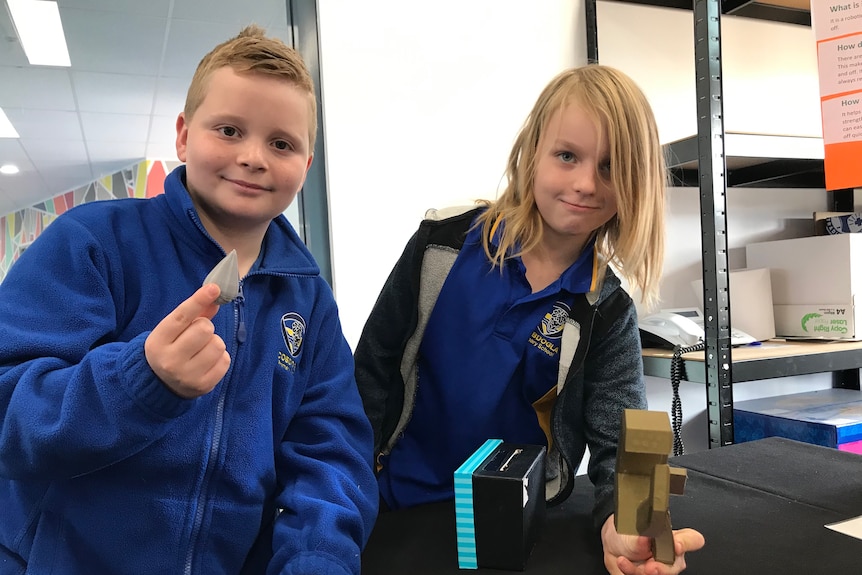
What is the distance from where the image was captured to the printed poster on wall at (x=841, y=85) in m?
0.82

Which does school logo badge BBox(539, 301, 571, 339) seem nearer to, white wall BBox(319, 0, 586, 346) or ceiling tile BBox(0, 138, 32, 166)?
white wall BBox(319, 0, 586, 346)

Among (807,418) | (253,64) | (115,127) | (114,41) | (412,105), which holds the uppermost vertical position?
(114,41)

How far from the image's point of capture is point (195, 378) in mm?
474

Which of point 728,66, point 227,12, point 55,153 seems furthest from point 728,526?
point 55,153

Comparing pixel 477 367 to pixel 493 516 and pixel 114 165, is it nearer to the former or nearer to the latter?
pixel 493 516

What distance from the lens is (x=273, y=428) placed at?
26.1 inches

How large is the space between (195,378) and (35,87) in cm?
224

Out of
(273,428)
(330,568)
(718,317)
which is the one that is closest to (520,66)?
(718,317)

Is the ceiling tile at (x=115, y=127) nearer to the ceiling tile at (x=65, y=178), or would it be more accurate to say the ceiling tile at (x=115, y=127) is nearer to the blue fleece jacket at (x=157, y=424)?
the ceiling tile at (x=65, y=178)

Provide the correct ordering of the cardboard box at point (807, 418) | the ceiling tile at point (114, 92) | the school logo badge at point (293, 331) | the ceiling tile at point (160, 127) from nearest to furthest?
1. the school logo badge at point (293, 331)
2. the cardboard box at point (807, 418)
3. the ceiling tile at point (114, 92)
4. the ceiling tile at point (160, 127)

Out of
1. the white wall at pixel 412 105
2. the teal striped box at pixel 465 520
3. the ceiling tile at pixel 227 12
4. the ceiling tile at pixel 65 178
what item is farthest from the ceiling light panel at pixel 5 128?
the teal striped box at pixel 465 520

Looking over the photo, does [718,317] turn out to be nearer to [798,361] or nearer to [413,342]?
[798,361]

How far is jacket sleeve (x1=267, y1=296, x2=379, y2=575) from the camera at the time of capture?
0.57 m

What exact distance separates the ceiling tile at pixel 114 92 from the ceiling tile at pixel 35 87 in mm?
56
